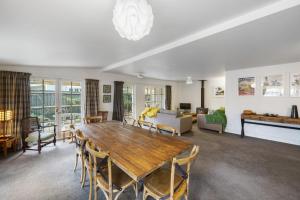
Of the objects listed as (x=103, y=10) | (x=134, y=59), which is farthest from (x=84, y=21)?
(x=134, y=59)

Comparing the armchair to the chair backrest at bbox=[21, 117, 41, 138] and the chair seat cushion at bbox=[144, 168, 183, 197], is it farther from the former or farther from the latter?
the chair seat cushion at bbox=[144, 168, 183, 197]

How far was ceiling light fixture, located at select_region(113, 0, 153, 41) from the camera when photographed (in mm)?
1142

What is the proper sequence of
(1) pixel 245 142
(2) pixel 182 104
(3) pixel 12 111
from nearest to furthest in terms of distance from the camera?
(3) pixel 12 111, (1) pixel 245 142, (2) pixel 182 104

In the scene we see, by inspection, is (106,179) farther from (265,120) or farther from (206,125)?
(206,125)

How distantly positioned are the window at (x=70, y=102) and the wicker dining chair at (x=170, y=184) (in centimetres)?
385

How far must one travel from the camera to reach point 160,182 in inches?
59.9

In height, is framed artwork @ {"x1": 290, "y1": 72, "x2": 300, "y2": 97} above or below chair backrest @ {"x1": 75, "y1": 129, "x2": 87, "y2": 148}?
above

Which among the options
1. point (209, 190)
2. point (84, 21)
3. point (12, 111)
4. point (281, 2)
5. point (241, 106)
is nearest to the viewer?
point (281, 2)

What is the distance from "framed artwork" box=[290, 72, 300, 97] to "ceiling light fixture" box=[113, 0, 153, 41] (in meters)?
4.71

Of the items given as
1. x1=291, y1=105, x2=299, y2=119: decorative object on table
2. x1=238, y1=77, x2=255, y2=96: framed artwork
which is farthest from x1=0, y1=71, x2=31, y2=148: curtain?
x1=291, y1=105, x2=299, y2=119: decorative object on table

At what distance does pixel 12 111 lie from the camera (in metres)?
3.31

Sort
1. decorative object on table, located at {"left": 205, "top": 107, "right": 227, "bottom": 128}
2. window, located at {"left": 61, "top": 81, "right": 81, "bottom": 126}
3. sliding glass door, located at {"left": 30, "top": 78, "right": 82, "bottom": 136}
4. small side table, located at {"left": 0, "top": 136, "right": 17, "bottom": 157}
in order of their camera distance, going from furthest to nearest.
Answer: decorative object on table, located at {"left": 205, "top": 107, "right": 227, "bottom": 128} < window, located at {"left": 61, "top": 81, "right": 81, "bottom": 126} < sliding glass door, located at {"left": 30, "top": 78, "right": 82, "bottom": 136} < small side table, located at {"left": 0, "top": 136, "right": 17, "bottom": 157}

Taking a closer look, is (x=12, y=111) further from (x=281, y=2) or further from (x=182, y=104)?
(x=182, y=104)

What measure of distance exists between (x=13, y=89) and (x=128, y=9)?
153 inches
